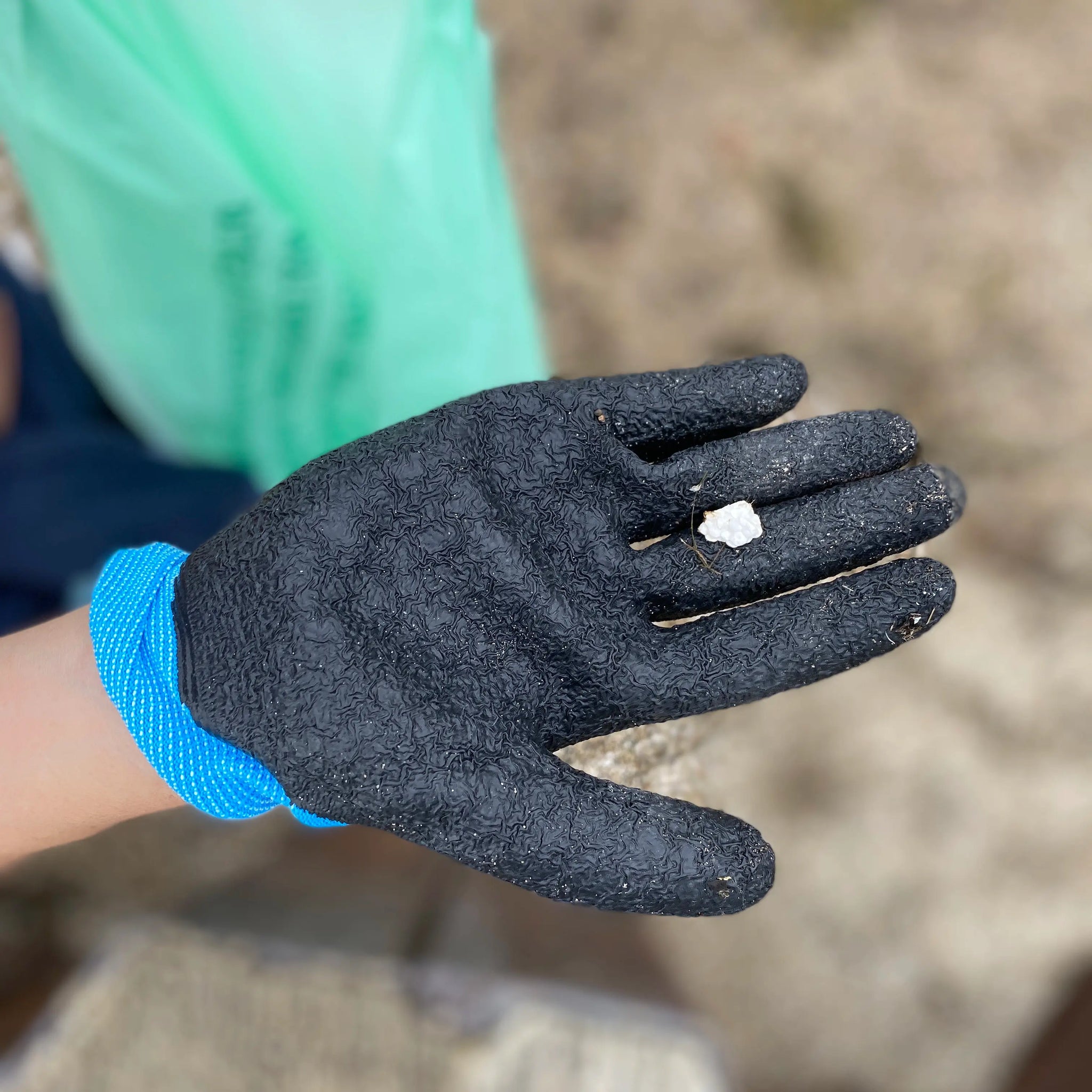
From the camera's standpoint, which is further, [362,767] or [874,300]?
[874,300]

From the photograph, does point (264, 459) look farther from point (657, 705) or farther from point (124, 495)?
point (657, 705)

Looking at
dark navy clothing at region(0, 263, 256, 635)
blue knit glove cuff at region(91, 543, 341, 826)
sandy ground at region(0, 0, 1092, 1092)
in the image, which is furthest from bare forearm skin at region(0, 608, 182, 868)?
sandy ground at region(0, 0, 1092, 1092)

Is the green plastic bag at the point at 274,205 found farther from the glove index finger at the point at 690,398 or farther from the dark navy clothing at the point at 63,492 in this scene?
the glove index finger at the point at 690,398

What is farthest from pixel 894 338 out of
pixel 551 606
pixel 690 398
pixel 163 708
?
pixel 163 708

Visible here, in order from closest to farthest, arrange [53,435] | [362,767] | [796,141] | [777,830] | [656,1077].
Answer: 1. [362,767]
2. [53,435]
3. [656,1077]
4. [796,141]
5. [777,830]

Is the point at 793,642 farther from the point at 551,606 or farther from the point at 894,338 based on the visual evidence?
the point at 894,338

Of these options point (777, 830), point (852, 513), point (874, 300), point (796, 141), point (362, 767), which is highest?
point (796, 141)

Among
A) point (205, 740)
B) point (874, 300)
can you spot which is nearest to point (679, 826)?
point (205, 740)
